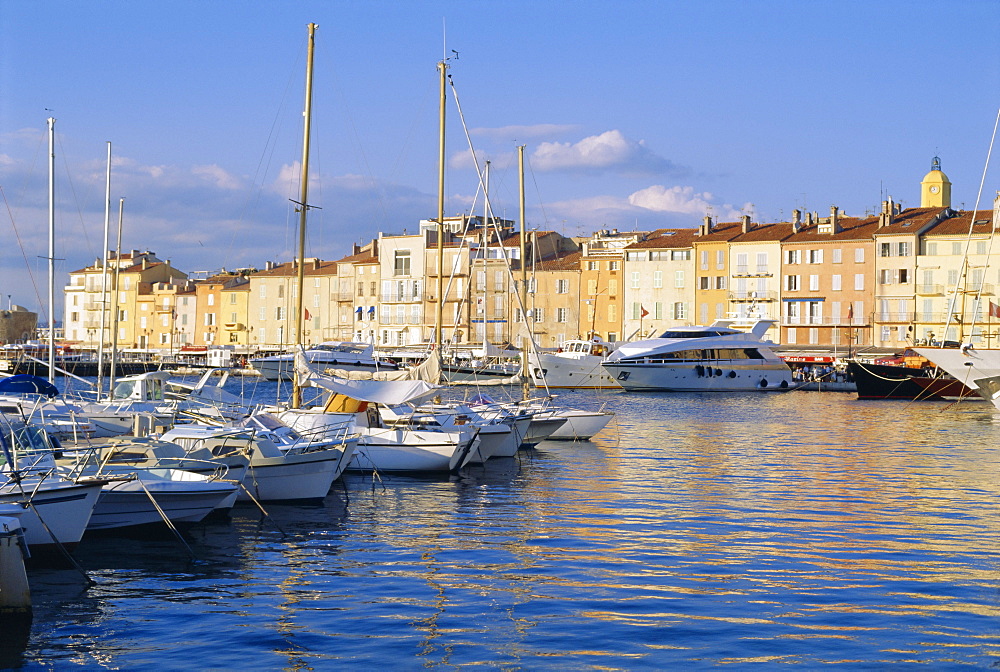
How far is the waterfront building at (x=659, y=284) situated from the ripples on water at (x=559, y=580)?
65975 millimetres

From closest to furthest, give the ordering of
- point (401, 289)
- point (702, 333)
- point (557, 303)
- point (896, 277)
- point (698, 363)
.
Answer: point (698, 363) → point (702, 333) → point (896, 277) → point (557, 303) → point (401, 289)

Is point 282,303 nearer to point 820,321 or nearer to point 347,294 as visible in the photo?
point 347,294

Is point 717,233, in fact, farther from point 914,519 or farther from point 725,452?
point 914,519

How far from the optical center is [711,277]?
299ft

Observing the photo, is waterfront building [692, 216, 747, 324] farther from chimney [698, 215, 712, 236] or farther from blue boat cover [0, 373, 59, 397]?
blue boat cover [0, 373, 59, 397]

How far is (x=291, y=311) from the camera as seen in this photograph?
103000mm

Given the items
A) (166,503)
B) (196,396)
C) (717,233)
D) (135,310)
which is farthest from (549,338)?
(166,503)

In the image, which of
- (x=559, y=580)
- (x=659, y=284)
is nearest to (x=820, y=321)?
(x=659, y=284)

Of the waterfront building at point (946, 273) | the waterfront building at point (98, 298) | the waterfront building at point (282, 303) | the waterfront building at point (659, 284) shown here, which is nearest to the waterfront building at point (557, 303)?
the waterfront building at point (659, 284)

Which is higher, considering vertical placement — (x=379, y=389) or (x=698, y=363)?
(x=379, y=389)

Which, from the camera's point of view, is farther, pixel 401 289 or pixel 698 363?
pixel 401 289

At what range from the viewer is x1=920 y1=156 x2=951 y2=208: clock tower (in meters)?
96.1

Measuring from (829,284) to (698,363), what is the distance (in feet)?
71.7

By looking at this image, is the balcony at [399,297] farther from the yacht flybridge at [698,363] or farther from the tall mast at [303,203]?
the tall mast at [303,203]
